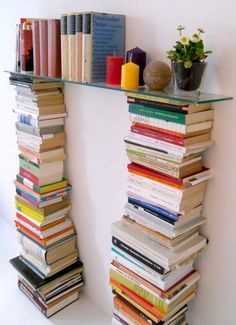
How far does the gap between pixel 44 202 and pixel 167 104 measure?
102cm

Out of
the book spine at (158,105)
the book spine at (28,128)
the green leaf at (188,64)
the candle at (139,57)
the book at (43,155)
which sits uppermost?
the candle at (139,57)

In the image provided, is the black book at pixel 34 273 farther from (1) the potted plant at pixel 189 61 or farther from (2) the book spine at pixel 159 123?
(1) the potted plant at pixel 189 61

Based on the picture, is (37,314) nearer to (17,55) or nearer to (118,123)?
(118,123)

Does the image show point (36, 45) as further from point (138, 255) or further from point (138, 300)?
point (138, 300)

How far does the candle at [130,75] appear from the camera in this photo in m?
1.21

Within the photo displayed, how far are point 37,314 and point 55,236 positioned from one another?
19.5 inches

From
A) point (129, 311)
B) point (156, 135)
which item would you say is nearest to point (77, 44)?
point (156, 135)

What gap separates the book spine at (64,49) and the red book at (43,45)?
145 millimetres

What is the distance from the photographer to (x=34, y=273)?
2.00 metres

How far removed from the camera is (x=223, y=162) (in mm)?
1207

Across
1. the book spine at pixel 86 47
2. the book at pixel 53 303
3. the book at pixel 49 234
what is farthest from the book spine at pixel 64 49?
the book at pixel 53 303

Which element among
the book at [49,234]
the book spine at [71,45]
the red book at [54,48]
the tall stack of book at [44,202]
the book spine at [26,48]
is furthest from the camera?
the book at [49,234]

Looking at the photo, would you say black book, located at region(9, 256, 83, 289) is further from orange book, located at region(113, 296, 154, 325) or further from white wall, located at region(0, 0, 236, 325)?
orange book, located at region(113, 296, 154, 325)

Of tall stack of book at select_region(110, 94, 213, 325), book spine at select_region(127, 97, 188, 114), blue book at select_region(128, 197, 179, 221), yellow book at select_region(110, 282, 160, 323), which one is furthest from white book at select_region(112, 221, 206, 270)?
book spine at select_region(127, 97, 188, 114)
